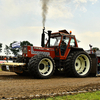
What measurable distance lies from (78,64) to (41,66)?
2748 millimetres

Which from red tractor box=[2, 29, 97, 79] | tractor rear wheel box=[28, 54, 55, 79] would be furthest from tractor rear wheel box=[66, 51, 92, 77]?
tractor rear wheel box=[28, 54, 55, 79]

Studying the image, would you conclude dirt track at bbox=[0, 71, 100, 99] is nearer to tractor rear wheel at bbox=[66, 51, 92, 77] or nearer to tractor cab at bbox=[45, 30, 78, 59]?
tractor rear wheel at bbox=[66, 51, 92, 77]

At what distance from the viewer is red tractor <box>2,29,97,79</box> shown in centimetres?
918

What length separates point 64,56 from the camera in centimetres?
1076

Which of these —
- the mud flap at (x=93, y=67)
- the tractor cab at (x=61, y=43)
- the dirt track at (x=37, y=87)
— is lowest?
the dirt track at (x=37, y=87)

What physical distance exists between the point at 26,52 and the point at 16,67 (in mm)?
1111

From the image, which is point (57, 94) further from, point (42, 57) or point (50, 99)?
point (42, 57)

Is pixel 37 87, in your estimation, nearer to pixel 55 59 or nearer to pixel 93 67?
pixel 55 59

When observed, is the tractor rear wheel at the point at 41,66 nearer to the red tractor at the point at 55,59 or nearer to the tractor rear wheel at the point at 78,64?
the red tractor at the point at 55,59

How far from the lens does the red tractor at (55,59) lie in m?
9.18

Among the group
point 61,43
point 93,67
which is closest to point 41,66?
point 61,43

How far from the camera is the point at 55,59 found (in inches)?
424

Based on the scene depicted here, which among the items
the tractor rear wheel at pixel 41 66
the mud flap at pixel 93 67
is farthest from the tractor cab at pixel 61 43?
the mud flap at pixel 93 67

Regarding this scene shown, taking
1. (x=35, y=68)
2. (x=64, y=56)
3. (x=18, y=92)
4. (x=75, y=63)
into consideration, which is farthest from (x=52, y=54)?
(x=18, y=92)
